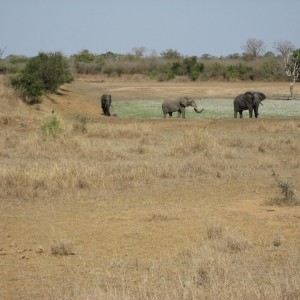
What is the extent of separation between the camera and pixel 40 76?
3966 centimetres

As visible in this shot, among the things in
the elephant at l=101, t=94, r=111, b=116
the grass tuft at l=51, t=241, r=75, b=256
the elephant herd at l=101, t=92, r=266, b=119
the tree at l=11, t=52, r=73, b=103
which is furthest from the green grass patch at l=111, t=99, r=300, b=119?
the grass tuft at l=51, t=241, r=75, b=256

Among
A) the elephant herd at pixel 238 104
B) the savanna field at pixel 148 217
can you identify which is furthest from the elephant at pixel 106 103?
the savanna field at pixel 148 217

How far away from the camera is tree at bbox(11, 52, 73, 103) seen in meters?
35.4

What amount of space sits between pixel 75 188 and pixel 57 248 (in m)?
4.79

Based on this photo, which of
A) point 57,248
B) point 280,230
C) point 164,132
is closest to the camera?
point 57,248

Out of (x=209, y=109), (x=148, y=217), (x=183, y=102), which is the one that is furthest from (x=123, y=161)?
(x=209, y=109)

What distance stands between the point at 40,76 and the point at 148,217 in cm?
3027

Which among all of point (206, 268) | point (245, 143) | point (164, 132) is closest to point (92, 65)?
point (164, 132)

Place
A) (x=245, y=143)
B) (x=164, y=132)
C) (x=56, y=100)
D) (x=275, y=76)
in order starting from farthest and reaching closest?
(x=275, y=76)
(x=56, y=100)
(x=164, y=132)
(x=245, y=143)

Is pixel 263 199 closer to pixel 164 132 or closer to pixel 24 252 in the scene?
pixel 24 252

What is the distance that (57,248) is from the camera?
27.5ft

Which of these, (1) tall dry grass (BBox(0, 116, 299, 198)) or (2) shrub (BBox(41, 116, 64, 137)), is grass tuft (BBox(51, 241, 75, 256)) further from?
(2) shrub (BBox(41, 116, 64, 137))

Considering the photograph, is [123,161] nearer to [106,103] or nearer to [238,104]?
[238,104]

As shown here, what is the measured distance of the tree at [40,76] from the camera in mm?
35375
